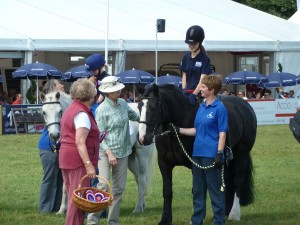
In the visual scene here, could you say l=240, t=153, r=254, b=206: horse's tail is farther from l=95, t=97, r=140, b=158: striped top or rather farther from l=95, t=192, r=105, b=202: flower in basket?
l=95, t=192, r=105, b=202: flower in basket

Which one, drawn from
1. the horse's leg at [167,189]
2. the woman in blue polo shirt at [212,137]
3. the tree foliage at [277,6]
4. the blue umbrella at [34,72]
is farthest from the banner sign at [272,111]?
the tree foliage at [277,6]

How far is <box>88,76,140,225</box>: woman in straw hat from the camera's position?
30.1ft

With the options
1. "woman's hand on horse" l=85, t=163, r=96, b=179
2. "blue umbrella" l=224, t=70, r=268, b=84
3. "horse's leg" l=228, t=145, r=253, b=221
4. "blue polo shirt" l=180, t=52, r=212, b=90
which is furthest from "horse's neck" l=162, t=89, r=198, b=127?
"blue umbrella" l=224, t=70, r=268, b=84

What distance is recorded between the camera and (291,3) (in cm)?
6125

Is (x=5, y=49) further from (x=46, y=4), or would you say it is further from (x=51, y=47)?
(x=46, y=4)

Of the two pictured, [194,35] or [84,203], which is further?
[194,35]

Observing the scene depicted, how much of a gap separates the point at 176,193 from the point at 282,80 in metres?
24.0

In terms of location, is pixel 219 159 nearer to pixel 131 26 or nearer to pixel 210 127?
pixel 210 127

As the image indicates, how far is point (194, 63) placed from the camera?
9805mm

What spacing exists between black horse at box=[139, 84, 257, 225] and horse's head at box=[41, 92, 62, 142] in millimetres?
1035

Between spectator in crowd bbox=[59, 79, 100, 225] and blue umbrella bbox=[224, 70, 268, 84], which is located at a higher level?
blue umbrella bbox=[224, 70, 268, 84]

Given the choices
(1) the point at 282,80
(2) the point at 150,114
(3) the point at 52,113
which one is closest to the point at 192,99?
(2) the point at 150,114

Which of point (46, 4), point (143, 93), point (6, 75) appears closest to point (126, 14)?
point (46, 4)

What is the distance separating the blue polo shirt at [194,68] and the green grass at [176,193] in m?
1.81
